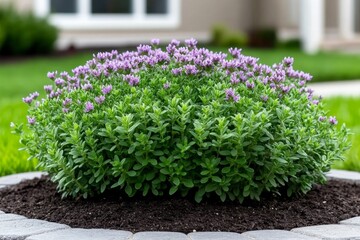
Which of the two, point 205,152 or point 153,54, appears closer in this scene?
point 205,152

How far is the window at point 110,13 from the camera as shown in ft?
54.5

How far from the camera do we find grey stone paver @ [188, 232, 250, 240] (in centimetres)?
315

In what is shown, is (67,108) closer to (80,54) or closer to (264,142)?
(264,142)

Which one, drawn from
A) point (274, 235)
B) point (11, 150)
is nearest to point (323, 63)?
point (11, 150)

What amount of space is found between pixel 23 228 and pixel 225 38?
14660mm

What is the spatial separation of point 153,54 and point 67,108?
1.71 feet

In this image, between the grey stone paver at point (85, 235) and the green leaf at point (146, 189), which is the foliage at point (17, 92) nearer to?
the green leaf at point (146, 189)

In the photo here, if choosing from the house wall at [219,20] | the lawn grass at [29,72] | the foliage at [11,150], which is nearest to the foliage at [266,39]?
the house wall at [219,20]

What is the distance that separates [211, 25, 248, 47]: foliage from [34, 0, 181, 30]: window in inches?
40.9

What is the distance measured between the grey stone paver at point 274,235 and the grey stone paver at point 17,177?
1705mm

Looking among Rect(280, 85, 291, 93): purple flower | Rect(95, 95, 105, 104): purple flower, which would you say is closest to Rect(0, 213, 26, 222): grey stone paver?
Rect(95, 95, 105, 104): purple flower

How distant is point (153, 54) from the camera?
4.02 m

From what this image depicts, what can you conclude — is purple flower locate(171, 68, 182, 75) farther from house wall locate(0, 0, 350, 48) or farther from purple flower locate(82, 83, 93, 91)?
house wall locate(0, 0, 350, 48)

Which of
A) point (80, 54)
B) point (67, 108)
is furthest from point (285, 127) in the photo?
point (80, 54)
